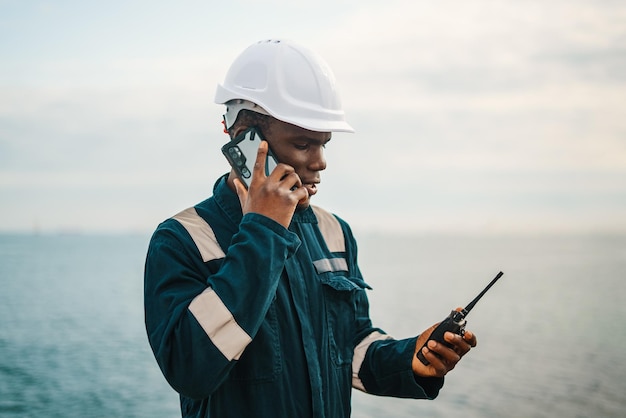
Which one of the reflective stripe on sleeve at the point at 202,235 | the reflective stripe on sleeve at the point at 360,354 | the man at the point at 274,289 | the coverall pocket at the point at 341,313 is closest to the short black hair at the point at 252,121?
the man at the point at 274,289

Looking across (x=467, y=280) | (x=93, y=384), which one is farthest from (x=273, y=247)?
(x=467, y=280)

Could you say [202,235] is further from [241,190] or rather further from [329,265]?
[329,265]

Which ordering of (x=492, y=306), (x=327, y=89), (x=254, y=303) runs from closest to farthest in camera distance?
1. (x=254, y=303)
2. (x=327, y=89)
3. (x=492, y=306)

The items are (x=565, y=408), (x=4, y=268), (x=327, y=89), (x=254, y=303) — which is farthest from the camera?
(x=4, y=268)

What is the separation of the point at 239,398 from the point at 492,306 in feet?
123

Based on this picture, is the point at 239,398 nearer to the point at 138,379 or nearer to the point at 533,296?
the point at 138,379

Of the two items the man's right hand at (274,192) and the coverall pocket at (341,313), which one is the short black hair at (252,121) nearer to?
the man's right hand at (274,192)

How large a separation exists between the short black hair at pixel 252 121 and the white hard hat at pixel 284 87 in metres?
0.02

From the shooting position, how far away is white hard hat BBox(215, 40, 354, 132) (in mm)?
2977

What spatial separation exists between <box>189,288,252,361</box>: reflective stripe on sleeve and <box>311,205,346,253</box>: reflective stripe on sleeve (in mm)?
817

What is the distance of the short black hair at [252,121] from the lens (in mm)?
2980

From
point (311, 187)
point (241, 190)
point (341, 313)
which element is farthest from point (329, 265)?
point (241, 190)

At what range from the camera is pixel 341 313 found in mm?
3137

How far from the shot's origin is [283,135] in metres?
2.95
